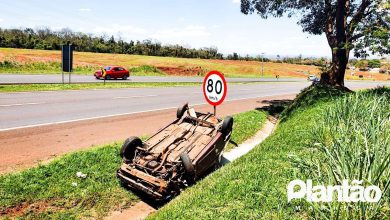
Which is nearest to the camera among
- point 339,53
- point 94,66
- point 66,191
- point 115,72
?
point 66,191

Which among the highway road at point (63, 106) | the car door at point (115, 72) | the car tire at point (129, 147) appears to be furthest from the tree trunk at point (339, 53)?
the car door at point (115, 72)

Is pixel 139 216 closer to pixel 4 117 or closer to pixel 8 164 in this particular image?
pixel 8 164

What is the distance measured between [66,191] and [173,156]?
2384 millimetres

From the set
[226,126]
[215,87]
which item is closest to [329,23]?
[215,87]

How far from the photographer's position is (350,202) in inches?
133

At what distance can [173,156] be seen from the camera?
23.1 feet

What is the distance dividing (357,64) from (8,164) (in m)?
10.6

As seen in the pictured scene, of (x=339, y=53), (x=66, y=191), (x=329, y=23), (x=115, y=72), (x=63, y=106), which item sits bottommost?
(x=66, y=191)

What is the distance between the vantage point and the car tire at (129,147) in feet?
24.7

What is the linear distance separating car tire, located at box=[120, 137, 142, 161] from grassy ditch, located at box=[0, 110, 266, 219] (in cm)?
60

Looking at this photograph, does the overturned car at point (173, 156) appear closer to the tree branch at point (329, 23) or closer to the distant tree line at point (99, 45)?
the tree branch at point (329, 23)

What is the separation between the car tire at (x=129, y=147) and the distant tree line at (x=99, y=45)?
7495 centimetres

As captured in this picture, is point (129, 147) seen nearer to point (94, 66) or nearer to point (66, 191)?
point (66, 191)

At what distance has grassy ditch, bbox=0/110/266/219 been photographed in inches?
247
